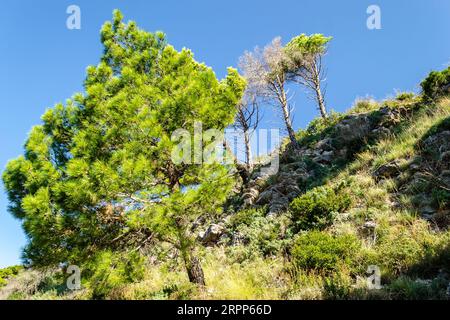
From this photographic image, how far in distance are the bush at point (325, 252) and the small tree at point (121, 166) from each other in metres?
2.35

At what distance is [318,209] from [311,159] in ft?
18.1

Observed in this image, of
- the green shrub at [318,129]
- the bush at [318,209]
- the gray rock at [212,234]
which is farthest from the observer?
the green shrub at [318,129]

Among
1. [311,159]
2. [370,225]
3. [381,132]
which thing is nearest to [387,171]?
[370,225]

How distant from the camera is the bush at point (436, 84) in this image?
15539mm

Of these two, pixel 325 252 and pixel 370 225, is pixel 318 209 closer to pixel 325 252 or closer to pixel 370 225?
pixel 370 225

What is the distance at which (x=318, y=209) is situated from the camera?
10.3 meters

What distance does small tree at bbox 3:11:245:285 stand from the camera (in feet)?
19.2

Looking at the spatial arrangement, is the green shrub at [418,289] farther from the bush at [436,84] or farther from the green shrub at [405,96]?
the green shrub at [405,96]

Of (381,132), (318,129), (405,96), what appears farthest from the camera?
(318,129)

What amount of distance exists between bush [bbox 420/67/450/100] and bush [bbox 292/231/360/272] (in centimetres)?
1117

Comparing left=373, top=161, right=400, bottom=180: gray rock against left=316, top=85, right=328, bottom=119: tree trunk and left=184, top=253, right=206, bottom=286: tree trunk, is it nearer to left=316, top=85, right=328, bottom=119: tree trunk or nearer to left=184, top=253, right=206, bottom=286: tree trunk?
left=184, top=253, right=206, bottom=286: tree trunk

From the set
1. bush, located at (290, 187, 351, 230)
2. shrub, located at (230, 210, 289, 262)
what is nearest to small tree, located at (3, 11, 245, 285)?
shrub, located at (230, 210, 289, 262)

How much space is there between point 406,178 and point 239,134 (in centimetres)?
1003

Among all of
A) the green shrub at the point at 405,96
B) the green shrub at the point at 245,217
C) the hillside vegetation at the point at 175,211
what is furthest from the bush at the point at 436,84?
the green shrub at the point at 245,217
